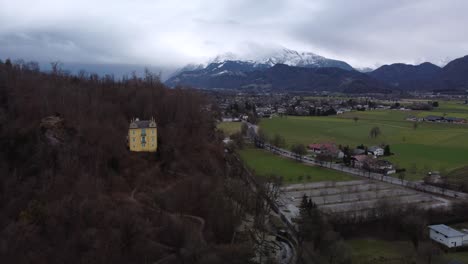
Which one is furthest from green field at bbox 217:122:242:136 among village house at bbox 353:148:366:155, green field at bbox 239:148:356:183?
village house at bbox 353:148:366:155

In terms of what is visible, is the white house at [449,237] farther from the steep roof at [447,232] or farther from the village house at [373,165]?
the village house at [373,165]

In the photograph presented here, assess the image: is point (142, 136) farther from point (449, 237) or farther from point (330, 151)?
point (330, 151)

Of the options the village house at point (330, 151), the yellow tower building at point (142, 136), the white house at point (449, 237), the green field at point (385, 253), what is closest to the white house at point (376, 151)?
the village house at point (330, 151)

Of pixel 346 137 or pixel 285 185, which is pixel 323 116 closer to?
pixel 346 137

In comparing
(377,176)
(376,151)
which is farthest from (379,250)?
(376,151)

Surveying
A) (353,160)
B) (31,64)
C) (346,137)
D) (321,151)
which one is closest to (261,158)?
(321,151)
